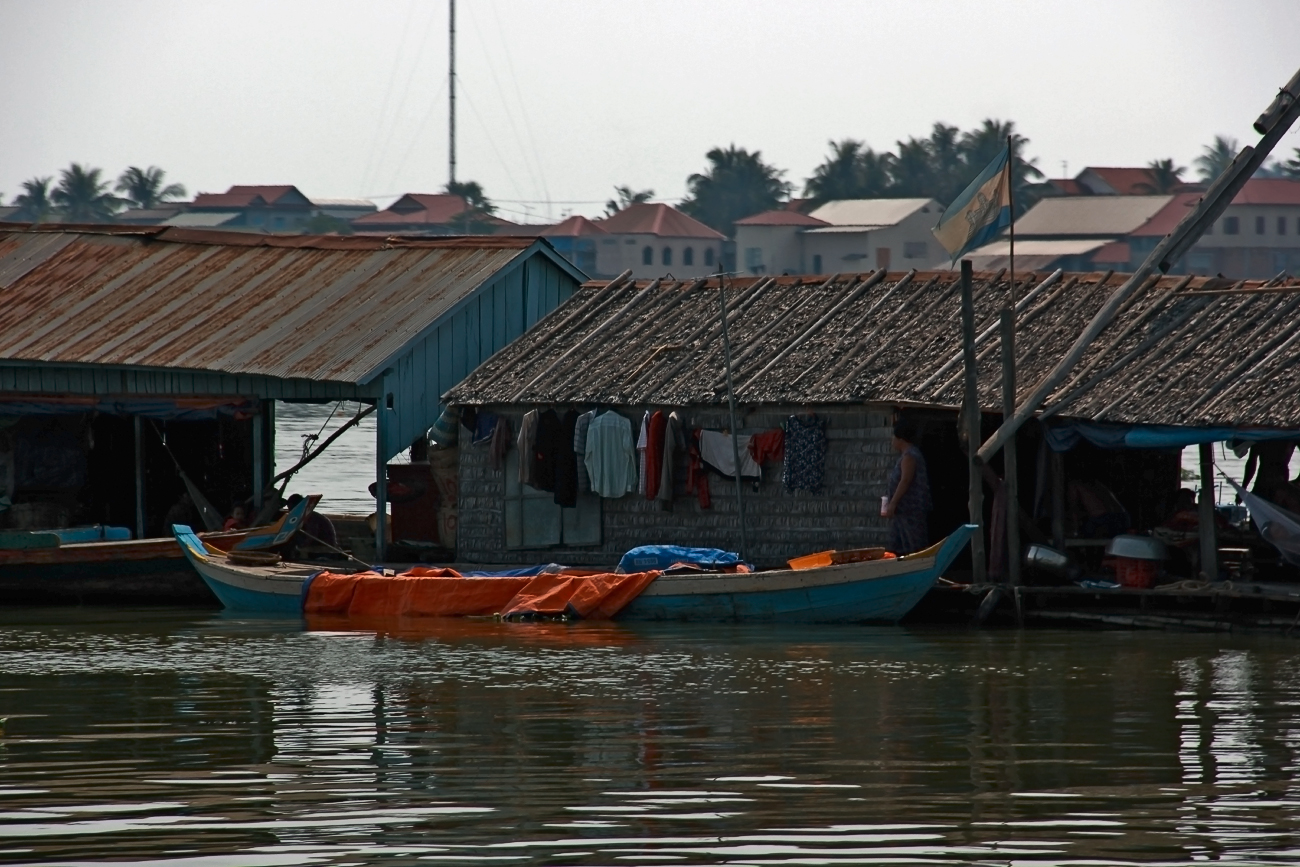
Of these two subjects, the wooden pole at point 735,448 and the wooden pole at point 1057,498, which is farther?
the wooden pole at point 735,448

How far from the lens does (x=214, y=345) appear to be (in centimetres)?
2328

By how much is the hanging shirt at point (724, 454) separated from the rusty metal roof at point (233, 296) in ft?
13.4

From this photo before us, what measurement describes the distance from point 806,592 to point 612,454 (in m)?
3.18

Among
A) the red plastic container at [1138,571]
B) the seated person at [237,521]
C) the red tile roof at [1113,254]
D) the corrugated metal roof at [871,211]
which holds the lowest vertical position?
the red plastic container at [1138,571]

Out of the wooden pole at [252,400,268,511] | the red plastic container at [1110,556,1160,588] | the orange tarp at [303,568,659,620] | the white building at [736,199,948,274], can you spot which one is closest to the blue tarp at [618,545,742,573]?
the orange tarp at [303,568,659,620]

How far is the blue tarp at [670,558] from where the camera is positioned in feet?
63.6

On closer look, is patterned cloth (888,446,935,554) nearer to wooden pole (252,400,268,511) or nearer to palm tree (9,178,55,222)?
wooden pole (252,400,268,511)

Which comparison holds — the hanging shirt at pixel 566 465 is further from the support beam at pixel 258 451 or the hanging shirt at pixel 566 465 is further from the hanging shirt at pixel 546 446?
the support beam at pixel 258 451

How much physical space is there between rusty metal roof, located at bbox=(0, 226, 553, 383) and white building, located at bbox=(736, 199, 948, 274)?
234 ft

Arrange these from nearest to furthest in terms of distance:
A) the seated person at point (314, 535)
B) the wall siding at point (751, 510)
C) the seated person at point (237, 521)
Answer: the wall siding at point (751, 510), the seated person at point (314, 535), the seated person at point (237, 521)

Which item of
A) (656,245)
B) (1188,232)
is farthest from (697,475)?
(656,245)

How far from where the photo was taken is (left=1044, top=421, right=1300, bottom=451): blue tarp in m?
17.1

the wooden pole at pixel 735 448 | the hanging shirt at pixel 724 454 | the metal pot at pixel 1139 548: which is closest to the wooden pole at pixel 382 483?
the hanging shirt at pixel 724 454

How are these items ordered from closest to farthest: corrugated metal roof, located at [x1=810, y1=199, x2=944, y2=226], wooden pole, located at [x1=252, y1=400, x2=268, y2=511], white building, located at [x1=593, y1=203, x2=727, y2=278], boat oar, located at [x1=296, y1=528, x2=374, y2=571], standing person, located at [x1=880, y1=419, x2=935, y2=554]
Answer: standing person, located at [x1=880, y1=419, x2=935, y2=554] → boat oar, located at [x1=296, y1=528, x2=374, y2=571] → wooden pole, located at [x1=252, y1=400, x2=268, y2=511] → corrugated metal roof, located at [x1=810, y1=199, x2=944, y2=226] → white building, located at [x1=593, y1=203, x2=727, y2=278]
